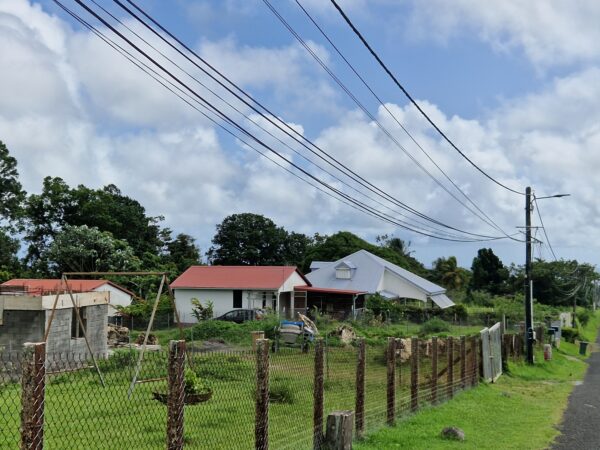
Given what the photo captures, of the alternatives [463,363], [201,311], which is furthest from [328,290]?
[463,363]

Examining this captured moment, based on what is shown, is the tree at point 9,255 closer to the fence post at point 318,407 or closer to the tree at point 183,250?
the tree at point 183,250

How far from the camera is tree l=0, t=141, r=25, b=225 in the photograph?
5312 cm

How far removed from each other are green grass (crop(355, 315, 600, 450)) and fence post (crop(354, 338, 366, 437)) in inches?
8.1

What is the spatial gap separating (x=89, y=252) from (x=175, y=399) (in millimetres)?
51034

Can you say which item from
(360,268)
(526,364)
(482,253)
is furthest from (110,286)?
(482,253)

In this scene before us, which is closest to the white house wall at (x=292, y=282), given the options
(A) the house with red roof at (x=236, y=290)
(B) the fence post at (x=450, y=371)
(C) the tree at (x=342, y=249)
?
(A) the house with red roof at (x=236, y=290)

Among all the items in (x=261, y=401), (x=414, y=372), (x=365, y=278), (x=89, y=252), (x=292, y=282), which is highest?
(x=89, y=252)

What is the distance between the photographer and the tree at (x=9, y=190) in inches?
2092

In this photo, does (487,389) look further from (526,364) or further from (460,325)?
(460,325)

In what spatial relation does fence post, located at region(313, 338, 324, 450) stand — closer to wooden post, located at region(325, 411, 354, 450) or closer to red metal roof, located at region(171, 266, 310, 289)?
wooden post, located at region(325, 411, 354, 450)

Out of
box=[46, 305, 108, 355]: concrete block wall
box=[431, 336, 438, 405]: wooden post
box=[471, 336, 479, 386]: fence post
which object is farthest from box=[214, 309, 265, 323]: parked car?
box=[431, 336, 438, 405]: wooden post

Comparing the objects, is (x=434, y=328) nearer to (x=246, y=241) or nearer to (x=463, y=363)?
A: (x=463, y=363)

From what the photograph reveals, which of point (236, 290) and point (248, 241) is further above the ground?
point (248, 241)

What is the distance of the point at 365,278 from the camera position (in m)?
57.3
